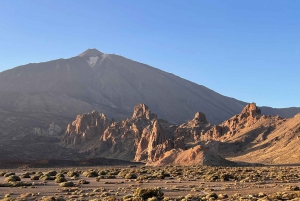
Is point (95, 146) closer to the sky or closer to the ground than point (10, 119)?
closer to the ground

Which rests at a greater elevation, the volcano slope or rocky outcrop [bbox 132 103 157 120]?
rocky outcrop [bbox 132 103 157 120]

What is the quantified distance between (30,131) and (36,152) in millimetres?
48389

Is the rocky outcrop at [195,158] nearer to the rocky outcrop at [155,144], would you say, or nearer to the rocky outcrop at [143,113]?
the rocky outcrop at [155,144]

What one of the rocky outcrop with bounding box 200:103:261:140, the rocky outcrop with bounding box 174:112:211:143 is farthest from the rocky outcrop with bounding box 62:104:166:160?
the rocky outcrop with bounding box 200:103:261:140

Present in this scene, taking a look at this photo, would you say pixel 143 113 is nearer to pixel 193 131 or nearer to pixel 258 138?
pixel 193 131

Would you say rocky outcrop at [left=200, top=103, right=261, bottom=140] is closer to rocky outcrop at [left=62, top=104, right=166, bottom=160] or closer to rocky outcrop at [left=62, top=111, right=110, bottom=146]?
rocky outcrop at [left=62, top=104, right=166, bottom=160]

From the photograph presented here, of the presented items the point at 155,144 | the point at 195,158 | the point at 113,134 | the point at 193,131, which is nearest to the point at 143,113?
the point at 113,134

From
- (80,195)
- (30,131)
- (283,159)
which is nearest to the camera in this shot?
(80,195)

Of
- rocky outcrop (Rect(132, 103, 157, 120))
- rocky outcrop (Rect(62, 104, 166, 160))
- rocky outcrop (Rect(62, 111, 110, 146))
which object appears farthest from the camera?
rocky outcrop (Rect(132, 103, 157, 120))

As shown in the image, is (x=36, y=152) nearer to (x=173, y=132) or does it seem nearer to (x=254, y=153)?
(x=173, y=132)

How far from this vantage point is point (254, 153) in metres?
84.8

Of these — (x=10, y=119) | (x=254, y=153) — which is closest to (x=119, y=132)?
(x=254, y=153)

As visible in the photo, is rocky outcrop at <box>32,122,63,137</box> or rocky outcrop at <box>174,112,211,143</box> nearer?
rocky outcrop at <box>174,112,211,143</box>

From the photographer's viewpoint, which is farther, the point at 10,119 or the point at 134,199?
the point at 10,119
